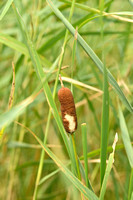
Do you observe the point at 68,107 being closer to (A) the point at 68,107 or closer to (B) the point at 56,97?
(A) the point at 68,107

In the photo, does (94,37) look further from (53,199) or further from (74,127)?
(74,127)

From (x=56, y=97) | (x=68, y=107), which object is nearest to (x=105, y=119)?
(x=68, y=107)

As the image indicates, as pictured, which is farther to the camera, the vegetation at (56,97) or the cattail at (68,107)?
the vegetation at (56,97)

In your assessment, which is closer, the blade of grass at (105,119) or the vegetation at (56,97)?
the blade of grass at (105,119)

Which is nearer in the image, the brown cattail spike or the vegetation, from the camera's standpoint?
the brown cattail spike

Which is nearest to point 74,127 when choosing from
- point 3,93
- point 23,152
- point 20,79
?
point 20,79

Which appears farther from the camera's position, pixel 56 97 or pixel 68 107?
pixel 56 97

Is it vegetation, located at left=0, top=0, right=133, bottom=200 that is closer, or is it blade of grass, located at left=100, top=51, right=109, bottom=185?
blade of grass, located at left=100, top=51, right=109, bottom=185

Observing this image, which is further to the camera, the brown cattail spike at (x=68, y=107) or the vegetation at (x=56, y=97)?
the vegetation at (x=56, y=97)

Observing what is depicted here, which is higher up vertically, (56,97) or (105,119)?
(56,97)

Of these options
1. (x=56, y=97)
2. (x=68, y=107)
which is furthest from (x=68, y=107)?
(x=56, y=97)

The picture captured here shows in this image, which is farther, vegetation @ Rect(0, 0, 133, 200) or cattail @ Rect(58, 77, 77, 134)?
vegetation @ Rect(0, 0, 133, 200)
